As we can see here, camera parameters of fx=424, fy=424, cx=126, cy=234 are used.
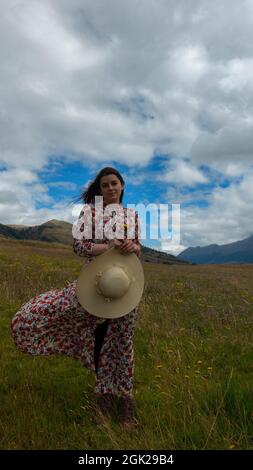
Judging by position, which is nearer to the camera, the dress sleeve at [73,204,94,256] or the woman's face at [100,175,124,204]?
the dress sleeve at [73,204,94,256]

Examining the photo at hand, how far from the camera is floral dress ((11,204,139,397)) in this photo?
448 centimetres

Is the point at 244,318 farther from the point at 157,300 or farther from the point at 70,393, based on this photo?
the point at 70,393

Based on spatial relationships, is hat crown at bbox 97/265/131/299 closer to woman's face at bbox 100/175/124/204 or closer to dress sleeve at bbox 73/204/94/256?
dress sleeve at bbox 73/204/94/256

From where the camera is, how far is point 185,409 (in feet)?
12.0

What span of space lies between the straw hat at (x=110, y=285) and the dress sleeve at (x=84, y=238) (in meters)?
0.17

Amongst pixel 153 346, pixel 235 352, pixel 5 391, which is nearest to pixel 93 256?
pixel 5 391

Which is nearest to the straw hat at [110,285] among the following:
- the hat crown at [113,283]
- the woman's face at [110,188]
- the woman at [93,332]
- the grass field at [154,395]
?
the hat crown at [113,283]

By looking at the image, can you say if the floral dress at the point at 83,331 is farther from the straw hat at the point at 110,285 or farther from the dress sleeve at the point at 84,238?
the straw hat at the point at 110,285

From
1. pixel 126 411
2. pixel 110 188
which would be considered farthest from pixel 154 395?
pixel 110 188

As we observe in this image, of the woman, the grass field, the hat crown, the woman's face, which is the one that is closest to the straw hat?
the hat crown

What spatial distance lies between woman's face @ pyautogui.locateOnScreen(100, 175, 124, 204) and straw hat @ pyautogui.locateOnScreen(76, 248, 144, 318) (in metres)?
0.64

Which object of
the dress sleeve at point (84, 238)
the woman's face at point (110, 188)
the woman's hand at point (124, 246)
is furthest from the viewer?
the woman's face at point (110, 188)

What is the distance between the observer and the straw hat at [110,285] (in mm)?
4156

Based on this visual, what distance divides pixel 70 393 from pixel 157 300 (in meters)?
6.43
